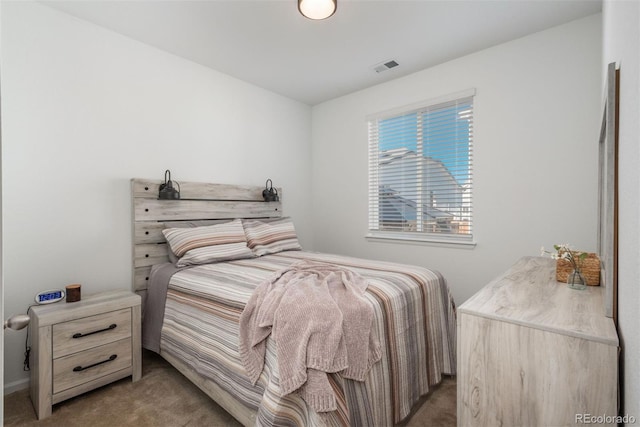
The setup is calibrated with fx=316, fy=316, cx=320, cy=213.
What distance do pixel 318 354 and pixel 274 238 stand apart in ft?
6.17

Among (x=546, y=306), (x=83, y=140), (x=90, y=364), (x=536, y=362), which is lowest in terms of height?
(x=90, y=364)

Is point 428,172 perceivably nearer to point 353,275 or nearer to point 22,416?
point 353,275

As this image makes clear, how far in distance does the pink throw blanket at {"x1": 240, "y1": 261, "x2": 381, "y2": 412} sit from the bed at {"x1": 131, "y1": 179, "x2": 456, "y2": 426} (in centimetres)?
5

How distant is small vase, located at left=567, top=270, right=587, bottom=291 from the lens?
4.80 ft

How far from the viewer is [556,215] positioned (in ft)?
8.16

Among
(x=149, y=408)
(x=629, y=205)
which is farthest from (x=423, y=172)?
(x=149, y=408)

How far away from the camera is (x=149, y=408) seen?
1886 millimetres

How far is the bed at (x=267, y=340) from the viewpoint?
1.44 m

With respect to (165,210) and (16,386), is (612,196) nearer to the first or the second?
(165,210)

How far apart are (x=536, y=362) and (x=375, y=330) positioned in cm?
69

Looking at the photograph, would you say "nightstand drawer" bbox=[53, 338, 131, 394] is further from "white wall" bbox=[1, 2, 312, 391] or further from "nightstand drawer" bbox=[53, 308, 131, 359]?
"white wall" bbox=[1, 2, 312, 391]

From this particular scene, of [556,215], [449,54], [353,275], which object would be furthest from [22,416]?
[449,54]

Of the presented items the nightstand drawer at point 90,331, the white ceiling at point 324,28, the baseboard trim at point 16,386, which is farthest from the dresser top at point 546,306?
the baseboard trim at point 16,386

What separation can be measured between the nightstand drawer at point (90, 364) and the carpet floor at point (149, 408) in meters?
0.14
